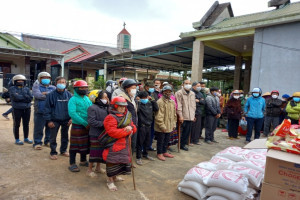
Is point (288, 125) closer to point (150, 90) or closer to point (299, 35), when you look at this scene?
point (150, 90)

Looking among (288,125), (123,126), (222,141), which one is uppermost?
(288,125)

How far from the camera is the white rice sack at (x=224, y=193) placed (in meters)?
2.53

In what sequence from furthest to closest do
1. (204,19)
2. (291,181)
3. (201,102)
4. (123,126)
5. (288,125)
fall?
1. (204,19)
2. (201,102)
3. (123,126)
4. (288,125)
5. (291,181)

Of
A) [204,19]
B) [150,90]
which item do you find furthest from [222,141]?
[204,19]

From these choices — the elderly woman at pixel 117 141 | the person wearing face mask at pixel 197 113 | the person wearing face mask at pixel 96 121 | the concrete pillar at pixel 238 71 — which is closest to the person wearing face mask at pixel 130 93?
the person wearing face mask at pixel 96 121

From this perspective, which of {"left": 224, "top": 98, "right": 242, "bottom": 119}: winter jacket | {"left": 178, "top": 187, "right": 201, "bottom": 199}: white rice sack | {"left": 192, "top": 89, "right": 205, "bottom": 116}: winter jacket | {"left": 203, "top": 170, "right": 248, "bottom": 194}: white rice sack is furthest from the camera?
{"left": 224, "top": 98, "right": 242, "bottom": 119}: winter jacket

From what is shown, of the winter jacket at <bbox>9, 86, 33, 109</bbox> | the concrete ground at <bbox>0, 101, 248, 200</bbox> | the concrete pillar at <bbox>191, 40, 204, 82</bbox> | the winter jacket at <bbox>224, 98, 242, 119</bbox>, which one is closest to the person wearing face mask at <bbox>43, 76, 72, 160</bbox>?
the concrete ground at <bbox>0, 101, 248, 200</bbox>

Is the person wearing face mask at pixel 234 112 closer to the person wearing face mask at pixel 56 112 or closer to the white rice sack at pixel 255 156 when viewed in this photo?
the white rice sack at pixel 255 156

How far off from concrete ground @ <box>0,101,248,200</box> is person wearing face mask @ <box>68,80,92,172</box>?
0.38 meters

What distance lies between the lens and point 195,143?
614 centimetres

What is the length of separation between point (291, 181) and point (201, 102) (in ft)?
13.3

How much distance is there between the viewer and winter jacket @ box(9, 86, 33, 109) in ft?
15.6

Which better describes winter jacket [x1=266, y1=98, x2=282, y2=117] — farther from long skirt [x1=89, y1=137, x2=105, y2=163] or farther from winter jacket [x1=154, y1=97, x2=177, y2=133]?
long skirt [x1=89, y1=137, x2=105, y2=163]

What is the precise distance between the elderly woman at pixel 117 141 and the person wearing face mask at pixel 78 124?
2.52 feet
